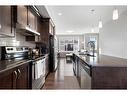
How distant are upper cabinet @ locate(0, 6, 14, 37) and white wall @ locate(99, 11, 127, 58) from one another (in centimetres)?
462

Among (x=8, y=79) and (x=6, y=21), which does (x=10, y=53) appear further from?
(x=8, y=79)

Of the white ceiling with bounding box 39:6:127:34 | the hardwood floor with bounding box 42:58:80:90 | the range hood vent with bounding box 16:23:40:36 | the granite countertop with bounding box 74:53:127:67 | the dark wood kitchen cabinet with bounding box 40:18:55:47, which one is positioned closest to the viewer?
the granite countertop with bounding box 74:53:127:67

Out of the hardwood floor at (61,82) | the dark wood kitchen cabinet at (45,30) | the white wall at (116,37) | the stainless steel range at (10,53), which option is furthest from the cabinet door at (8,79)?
the white wall at (116,37)

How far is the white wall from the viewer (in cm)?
599

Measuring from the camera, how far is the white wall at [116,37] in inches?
236

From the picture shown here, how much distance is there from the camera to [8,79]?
6.14 feet

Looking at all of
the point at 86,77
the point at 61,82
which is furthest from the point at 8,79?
the point at 61,82

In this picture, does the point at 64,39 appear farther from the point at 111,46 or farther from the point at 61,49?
the point at 111,46

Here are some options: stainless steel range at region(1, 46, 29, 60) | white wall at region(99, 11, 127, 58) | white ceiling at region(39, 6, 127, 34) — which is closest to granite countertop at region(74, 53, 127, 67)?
stainless steel range at region(1, 46, 29, 60)

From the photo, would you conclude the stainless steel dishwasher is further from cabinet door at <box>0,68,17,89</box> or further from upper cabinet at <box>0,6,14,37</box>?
upper cabinet at <box>0,6,14,37</box>

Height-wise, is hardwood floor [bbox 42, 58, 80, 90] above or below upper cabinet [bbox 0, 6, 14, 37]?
below

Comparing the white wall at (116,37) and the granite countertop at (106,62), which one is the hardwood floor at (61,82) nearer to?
the granite countertop at (106,62)
